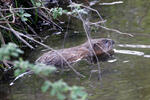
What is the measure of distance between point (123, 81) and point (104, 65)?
91 cm

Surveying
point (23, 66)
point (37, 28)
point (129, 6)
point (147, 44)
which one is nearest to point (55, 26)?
point (37, 28)

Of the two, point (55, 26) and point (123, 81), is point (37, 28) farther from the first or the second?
point (123, 81)

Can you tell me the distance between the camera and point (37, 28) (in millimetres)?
9023

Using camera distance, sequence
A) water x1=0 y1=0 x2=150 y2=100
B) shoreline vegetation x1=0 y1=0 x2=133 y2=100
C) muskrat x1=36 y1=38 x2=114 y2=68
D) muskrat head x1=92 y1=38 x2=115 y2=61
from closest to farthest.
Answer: water x1=0 y1=0 x2=150 y2=100 < shoreline vegetation x1=0 y1=0 x2=133 y2=100 < muskrat x1=36 y1=38 x2=114 y2=68 < muskrat head x1=92 y1=38 x2=115 y2=61

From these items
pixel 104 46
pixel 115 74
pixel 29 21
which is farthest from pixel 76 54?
pixel 29 21

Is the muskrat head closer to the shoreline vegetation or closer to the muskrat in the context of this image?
the muskrat

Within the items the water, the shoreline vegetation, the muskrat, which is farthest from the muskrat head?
the shoreline vegetation

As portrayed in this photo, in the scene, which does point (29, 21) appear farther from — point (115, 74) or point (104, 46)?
point (115, 74)

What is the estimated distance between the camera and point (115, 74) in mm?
6059

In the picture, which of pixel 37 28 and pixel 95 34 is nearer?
pixel 95 34

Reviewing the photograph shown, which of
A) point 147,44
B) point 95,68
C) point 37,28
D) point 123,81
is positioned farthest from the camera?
point 37,28

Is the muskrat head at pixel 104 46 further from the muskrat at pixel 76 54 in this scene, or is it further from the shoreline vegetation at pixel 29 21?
the shoreline vegetation at pixel 29 21

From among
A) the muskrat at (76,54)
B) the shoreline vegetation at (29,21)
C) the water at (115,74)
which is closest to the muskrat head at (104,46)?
the muskrat at (76,54)

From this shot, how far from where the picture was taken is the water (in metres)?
5.40
